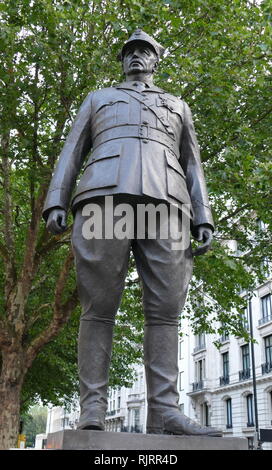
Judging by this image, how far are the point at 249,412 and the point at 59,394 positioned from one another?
16869 millimetres

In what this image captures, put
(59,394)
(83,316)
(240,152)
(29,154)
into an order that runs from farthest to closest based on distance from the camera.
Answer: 1. (59,394)
2. (29,154)
3. (240,152)
4. (83,316)

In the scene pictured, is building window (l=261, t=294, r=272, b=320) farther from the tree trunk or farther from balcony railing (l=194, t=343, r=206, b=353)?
the tree trunk

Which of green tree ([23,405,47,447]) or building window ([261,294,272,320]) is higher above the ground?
building window ([261,294,272,320])

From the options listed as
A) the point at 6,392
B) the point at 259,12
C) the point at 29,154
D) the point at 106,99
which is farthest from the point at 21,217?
the point at 106,99

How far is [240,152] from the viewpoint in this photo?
1008 centimetres

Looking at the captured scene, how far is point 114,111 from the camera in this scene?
12.5ft

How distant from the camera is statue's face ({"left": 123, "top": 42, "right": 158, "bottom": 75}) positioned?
13.3 feet

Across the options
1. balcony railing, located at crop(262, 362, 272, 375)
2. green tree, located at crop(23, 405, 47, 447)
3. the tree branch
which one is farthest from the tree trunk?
green tree, located at crop(23, 405, 47, 447)

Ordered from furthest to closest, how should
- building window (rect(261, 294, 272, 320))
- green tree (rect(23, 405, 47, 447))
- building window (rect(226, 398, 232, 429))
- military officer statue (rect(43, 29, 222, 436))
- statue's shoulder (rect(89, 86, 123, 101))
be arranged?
1. green tree (rect(23, 405, 47, 447))
2. building window (rect(226, 398, 232, 429))
3. building window (rect(261, 294, 272, 320))
4. statue's shoulder (rect(89, 86, 123, 101))
5. military officer statue (rect(43, 29, 222, 436))

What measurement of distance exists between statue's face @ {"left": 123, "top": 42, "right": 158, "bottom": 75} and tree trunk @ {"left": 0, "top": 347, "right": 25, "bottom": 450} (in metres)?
8.86

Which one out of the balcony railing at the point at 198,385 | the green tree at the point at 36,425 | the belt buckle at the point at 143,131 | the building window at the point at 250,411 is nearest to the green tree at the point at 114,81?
the belt buckle at the point at 143,131
